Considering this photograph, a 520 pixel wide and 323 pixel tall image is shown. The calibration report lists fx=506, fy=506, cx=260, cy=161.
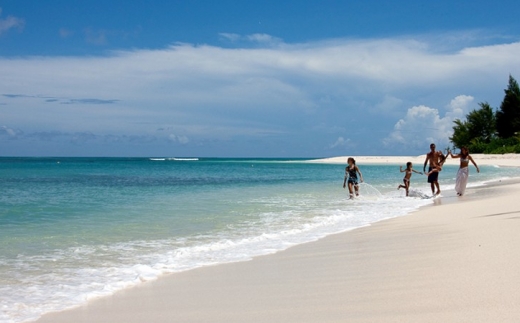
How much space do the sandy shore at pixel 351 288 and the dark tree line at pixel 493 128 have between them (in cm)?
6325

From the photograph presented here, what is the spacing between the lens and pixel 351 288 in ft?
16.4

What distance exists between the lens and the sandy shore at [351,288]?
4129 millimetres

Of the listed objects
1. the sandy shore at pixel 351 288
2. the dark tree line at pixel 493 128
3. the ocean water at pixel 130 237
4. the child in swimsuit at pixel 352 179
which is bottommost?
the ocean water at pixel 130 237

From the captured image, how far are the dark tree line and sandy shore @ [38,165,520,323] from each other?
6325 centimetres

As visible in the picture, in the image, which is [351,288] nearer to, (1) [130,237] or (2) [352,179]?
(1) [130,237]

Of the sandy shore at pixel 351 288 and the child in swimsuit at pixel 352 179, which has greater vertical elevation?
the child in swimsuit at pixel 352 179

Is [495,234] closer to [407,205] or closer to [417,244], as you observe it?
[417,244]

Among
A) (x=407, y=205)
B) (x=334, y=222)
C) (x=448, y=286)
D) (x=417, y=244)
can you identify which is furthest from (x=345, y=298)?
(x=407, y=205)

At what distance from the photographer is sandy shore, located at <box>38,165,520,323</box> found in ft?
13.5

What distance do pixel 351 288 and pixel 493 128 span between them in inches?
3114

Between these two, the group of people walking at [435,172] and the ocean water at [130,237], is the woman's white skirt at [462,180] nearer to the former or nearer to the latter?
the group of people walking at [435,172]

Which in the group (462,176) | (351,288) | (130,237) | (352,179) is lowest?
(130,237)

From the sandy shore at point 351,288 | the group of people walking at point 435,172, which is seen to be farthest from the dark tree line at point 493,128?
the sandy shore at point 351,288

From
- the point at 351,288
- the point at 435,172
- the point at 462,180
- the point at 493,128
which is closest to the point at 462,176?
the point at 462,180
